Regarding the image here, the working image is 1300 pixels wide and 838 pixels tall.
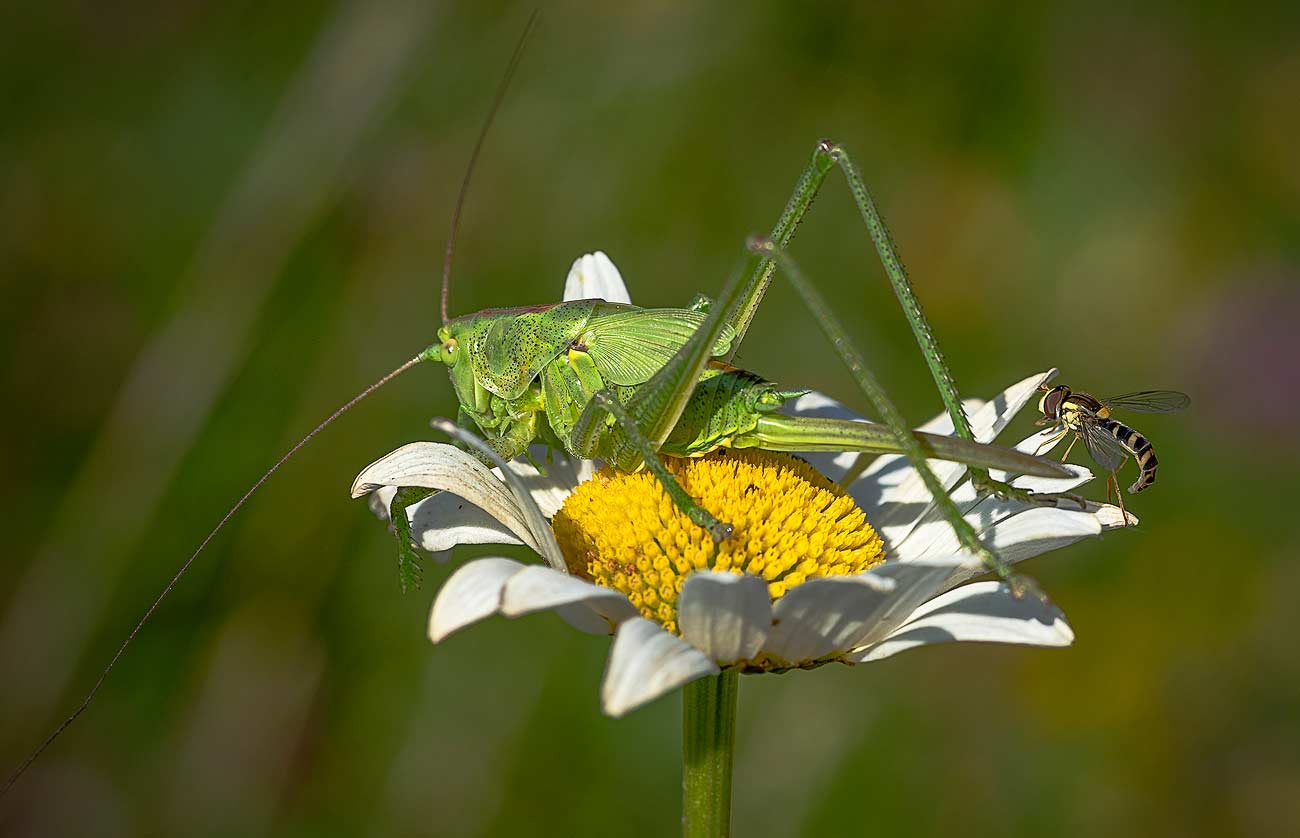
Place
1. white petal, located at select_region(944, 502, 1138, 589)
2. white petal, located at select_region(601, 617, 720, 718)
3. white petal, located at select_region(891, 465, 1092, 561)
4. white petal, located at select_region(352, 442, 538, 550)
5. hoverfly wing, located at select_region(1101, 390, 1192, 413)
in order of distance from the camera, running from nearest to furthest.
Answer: white petal, located at select_region(601, 617, 720, 718)
white petal, located at select_region(944, 502, 1138, 589)
white petal, located at select_region(352, 442, 538, 550)
white petal, located at select_region(891, 465, 1092, 561)
hoverfly wing, located at select_region(1101, 390, 1192, 413)

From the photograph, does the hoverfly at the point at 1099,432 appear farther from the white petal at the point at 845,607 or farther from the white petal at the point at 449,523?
the white petal at the point at 449,523

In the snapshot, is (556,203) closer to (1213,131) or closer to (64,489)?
(64,489)

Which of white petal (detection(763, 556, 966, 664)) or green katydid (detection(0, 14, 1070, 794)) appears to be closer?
white petal (detection(763, 556, 966, 664))

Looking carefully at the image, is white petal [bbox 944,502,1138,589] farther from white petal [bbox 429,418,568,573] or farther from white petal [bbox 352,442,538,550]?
white petal [bbox 352,442,538,550]

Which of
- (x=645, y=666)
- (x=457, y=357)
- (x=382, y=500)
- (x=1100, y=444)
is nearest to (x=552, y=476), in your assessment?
(x=457, y=357)

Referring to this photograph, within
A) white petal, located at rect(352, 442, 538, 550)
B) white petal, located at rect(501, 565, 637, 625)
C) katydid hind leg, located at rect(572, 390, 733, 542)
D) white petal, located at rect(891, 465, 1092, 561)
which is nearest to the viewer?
white petal, located at rect(501, 565, 637, 625)

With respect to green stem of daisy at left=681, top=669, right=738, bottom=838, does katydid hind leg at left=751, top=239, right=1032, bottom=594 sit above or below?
above

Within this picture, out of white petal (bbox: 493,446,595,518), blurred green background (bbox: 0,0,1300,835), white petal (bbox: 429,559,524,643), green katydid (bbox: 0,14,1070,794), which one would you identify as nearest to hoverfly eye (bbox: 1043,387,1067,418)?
green katydid (bbox: 0,14,1070,794)

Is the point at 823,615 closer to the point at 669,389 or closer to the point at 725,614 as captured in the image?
the point at 725,614

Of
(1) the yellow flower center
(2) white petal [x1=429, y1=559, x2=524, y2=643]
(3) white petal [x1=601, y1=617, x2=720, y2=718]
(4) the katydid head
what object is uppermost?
(4) the katydid head
